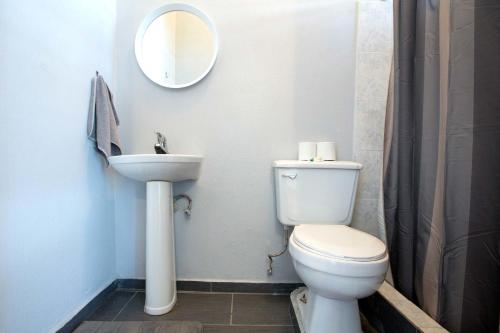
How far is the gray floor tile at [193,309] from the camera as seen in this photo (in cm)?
116

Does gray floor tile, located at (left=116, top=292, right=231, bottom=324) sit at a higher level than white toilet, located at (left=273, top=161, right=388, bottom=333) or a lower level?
lower

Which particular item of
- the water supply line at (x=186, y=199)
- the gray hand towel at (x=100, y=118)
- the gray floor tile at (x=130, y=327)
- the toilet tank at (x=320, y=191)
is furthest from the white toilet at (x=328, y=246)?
the gray hand towel at (x=100, y=118)

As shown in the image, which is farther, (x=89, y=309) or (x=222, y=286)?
(x=222, y=286)

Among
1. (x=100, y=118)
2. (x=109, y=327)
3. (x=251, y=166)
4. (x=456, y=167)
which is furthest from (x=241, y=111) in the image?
(x=109, y=327)

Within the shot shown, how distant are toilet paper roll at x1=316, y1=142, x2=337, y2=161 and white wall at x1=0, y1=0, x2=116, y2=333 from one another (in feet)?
4.00

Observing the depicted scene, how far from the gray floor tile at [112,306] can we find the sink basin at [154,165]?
0.70 m

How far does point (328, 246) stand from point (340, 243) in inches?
2.6

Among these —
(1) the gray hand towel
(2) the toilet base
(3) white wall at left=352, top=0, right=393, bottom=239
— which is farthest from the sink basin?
(3) white wall at left=352, top=0, right=393, bottom=239

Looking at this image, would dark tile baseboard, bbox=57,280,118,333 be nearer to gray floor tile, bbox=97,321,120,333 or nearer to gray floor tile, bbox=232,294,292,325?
gray floor tile, bbox=97,321,120,333

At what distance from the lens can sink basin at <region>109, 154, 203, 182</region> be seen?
3.51 ft

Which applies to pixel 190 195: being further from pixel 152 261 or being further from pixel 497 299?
pixel 497 299

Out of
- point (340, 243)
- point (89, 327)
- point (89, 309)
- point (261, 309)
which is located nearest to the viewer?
point (340, 243)

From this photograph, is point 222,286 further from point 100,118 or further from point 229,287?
point 100,118

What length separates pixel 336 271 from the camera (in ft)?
2.58
